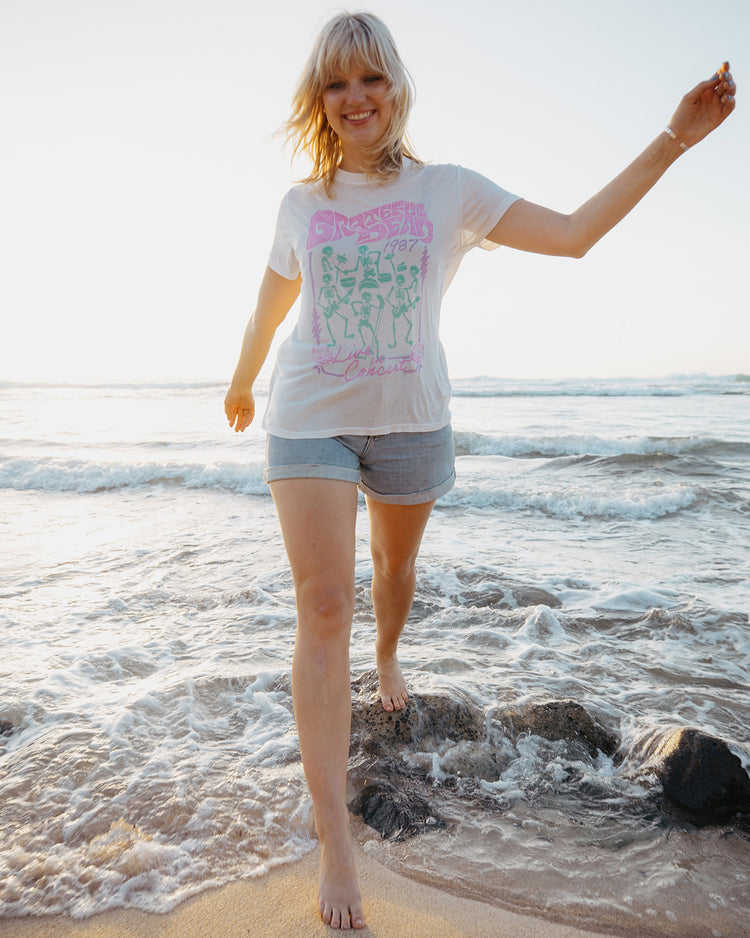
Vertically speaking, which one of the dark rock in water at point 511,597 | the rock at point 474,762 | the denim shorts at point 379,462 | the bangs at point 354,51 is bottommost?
the dark rock in water at point 511,597

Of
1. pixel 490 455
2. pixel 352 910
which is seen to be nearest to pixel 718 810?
pixel 352 910

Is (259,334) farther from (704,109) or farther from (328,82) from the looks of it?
(704,109)

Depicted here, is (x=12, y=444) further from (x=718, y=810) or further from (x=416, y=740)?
(x=718, y=810)

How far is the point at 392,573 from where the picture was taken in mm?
2441

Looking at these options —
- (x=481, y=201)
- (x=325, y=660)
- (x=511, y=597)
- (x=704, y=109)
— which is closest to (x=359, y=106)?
(x=481, y=201)

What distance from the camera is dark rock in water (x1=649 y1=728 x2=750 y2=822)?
217cm

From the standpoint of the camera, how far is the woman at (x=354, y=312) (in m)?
1.79

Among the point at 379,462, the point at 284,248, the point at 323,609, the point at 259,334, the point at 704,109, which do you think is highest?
the point at 704,109

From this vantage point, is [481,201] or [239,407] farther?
[239,407]

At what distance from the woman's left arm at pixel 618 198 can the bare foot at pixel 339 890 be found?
5.65 ft

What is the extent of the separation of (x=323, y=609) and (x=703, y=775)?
4.71 ft

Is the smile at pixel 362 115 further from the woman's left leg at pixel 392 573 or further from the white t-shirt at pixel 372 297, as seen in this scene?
the woman's left leg at pixel 392 573

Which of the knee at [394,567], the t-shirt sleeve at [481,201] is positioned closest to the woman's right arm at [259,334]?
the t-shirt sleeve at [481,201]

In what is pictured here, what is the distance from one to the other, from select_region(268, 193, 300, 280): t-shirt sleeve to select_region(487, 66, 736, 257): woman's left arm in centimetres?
61
